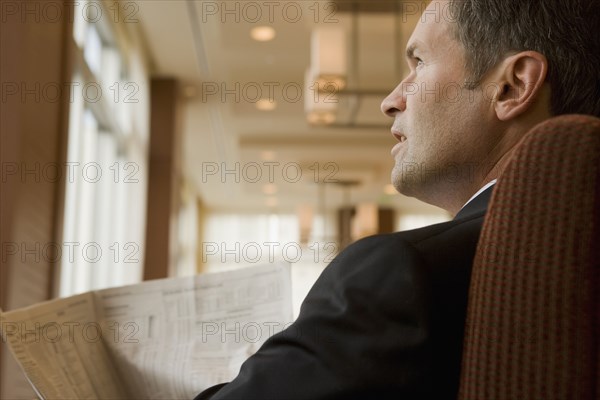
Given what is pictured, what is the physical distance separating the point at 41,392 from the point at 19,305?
1.39 m

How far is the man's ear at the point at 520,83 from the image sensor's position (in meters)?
0.96

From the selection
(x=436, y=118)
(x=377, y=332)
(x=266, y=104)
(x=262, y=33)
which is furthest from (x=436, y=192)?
(x=266, y=104)

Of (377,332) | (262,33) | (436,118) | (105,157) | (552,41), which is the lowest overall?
(105,157)

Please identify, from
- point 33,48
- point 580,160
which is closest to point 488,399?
point 580,160

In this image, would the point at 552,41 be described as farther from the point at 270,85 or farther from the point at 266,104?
the point at 266,104

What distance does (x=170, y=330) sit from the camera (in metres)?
1.11

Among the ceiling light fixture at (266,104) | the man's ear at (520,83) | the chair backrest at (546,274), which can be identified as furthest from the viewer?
the ceiling light fixture at (266,104)

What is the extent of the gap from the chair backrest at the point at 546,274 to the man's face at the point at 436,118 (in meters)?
0.33

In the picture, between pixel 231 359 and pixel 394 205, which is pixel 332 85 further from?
pixel 394 205

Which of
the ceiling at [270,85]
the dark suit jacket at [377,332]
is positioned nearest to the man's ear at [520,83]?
the dark suit jacket at [377,332]

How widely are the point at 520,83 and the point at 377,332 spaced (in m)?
0.45

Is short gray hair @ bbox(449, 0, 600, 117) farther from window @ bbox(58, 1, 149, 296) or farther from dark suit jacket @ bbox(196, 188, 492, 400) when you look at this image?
window @ bbox(58, 1, 149, 296)

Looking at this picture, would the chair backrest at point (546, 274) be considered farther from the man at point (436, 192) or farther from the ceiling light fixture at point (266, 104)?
the ceiling light fixture at point (266, 104)

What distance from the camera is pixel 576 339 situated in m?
0.64
